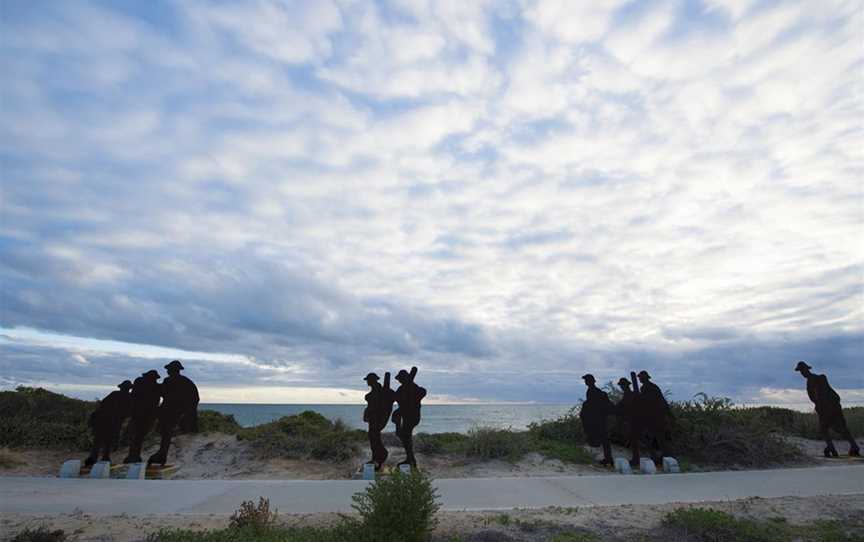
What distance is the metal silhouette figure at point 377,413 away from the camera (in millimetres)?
11125

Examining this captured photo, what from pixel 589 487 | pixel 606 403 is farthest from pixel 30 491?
pixel 606 403

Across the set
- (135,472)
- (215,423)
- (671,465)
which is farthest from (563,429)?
(135,472)

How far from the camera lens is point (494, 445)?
12805 mm

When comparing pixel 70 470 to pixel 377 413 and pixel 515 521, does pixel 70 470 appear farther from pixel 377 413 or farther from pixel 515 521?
pixel 515 521

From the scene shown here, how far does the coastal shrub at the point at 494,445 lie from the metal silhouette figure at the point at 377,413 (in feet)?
8.37

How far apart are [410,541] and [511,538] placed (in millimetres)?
1130

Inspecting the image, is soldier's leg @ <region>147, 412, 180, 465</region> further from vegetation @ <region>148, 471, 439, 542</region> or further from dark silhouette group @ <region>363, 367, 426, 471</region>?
vegetation @ <region>148, 471, 439, 542</region>

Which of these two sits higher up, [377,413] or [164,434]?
[377,413]

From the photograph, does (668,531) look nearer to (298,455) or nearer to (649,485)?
(649,485)

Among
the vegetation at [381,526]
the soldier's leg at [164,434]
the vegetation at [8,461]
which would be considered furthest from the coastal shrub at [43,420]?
the vegetation at [381,526]

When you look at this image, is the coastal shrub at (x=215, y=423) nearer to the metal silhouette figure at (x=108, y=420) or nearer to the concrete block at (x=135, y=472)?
the metal silhouette figure at (x=108, y=420)

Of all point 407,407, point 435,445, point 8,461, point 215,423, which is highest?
point 407,407

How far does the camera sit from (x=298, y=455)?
13.2 metres

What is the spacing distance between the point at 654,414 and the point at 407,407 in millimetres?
5215
